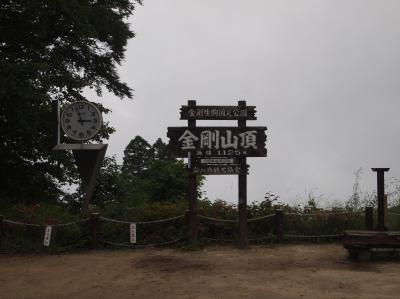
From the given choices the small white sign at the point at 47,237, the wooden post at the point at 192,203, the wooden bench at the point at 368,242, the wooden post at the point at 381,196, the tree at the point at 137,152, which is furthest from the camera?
the tree at the point at 137,152

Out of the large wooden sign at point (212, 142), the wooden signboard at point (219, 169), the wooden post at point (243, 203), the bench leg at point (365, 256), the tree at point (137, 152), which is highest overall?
the tree at point (137, 152)

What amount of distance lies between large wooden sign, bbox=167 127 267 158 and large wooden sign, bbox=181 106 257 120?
0.87 feet

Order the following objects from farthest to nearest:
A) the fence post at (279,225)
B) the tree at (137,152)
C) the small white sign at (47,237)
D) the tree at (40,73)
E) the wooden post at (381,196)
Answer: the tree at (137,152) → the tree at (40,73) → the fence post at (279,225) → the small white sign at (47,237) → the wooden post at (381,196)

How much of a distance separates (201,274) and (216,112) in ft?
14.2

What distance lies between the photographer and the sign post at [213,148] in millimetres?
11688

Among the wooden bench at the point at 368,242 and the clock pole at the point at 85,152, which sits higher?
the clock pole at the point at 85,152

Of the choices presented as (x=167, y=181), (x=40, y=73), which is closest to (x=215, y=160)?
(x=167, y=181)

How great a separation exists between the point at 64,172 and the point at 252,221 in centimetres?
885

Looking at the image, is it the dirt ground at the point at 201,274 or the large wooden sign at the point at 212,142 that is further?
the large wooden sign at the point at 212,142

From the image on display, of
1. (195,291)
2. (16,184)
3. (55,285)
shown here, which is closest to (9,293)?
(55,285)

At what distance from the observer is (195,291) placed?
7586 mm

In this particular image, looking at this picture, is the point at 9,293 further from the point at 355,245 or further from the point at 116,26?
the point at 116,26

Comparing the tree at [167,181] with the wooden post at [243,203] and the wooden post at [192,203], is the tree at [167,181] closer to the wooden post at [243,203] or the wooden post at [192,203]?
the wooden post at [192,203]

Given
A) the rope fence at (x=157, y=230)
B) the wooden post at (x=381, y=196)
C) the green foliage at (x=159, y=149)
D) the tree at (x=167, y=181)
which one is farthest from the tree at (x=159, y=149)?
the wooden post at (x=381, y=196)
